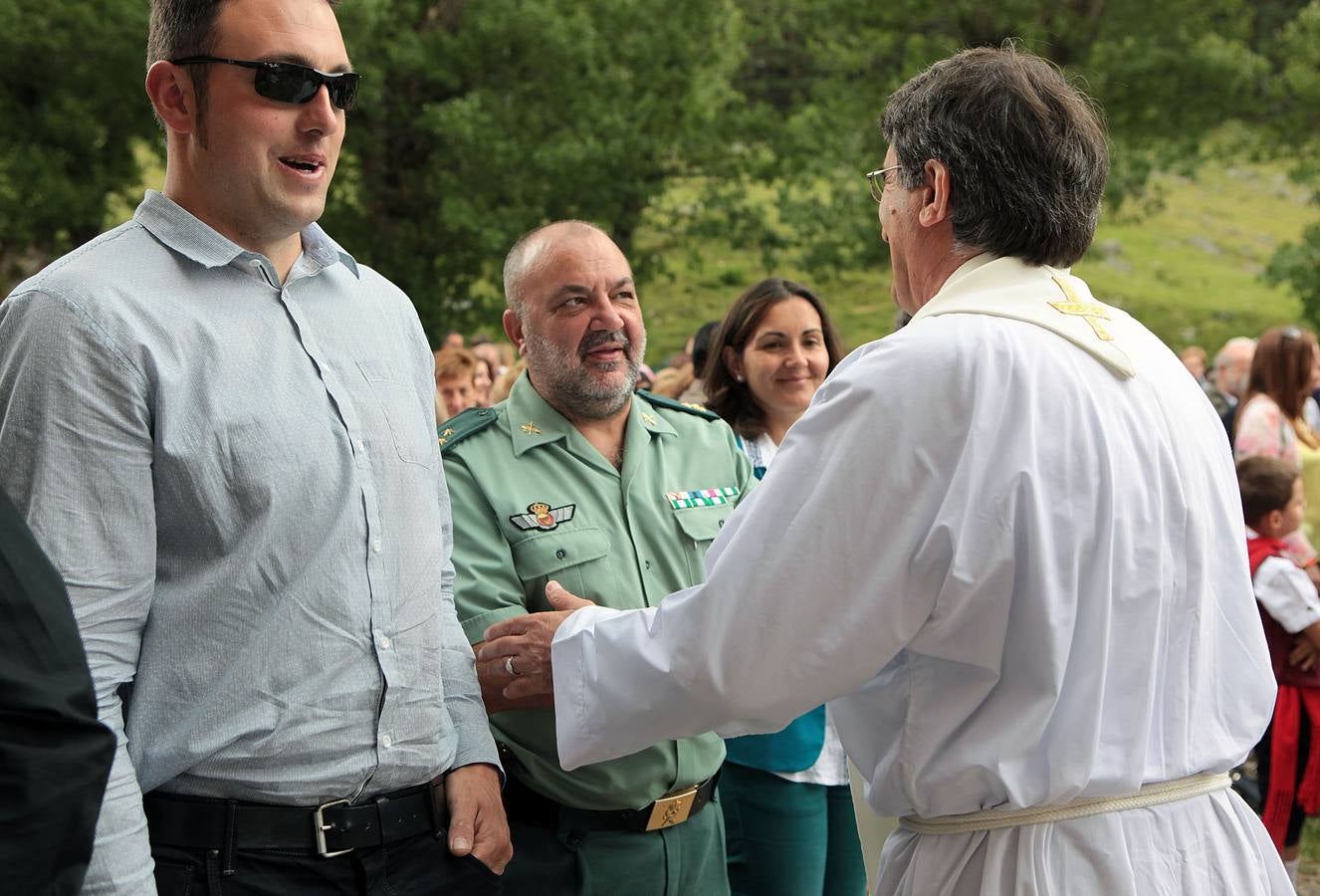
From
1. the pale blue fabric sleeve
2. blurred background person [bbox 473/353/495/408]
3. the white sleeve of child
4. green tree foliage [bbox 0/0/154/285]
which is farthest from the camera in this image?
green tree foliage [bbox 0/0/154/285]

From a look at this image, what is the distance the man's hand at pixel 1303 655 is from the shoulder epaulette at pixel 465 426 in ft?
12.1

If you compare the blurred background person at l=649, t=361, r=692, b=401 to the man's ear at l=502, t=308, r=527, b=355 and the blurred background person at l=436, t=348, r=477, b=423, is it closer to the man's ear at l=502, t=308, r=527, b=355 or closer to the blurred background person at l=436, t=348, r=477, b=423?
the blurred background person at l=436, t=348, r=477, b=423


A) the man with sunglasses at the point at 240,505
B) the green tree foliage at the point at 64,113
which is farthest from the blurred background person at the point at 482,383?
the green tree foliage at the point at 64,113

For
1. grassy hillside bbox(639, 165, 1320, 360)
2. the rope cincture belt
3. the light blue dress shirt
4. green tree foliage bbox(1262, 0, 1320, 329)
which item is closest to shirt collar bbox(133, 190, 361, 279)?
the light blue dress shirt

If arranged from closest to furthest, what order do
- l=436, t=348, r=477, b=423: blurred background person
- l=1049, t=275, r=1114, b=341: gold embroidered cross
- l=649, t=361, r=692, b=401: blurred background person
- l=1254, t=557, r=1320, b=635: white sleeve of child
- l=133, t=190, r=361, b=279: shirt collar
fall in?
l=133, t=190, r=361, b=279: shirt collar, l=1049, t=275, r=1114, b=341: gold embroidered cross, l=1254, t=557, r=1320, b=635: white sleeve of child, l=649, t=361, r=692, b=401: blurred background person, l=436, t=348, r=477, b=423: blurred background person

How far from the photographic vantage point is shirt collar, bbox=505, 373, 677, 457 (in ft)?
10.8

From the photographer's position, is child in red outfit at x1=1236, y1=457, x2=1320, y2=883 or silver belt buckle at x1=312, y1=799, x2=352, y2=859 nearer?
silver belt buckle at x1=312, y1=799, x2=352, y2=859

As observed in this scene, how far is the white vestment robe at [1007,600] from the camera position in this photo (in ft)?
7.02

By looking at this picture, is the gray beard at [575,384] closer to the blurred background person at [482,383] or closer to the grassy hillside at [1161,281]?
the blurred background person at [482,383]

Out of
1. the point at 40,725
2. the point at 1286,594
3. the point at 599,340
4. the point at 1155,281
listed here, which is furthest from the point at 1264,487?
the point at 1155,281

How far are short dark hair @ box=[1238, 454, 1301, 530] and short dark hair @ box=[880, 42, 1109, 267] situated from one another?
3.53 metres

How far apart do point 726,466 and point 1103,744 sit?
1554mm

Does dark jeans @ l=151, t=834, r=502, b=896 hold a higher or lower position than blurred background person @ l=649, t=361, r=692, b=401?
higher

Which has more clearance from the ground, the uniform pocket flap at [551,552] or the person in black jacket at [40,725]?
the person in black jacket at [40,725]
